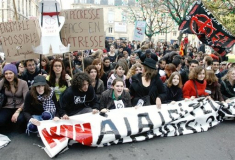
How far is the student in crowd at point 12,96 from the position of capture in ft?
14.7

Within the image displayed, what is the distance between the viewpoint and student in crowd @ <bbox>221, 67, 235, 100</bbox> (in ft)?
18.3

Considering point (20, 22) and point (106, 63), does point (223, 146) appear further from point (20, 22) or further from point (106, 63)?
point (20, 22)

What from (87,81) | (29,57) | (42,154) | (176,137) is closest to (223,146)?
(176,137)

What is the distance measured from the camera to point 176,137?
448 centimetres

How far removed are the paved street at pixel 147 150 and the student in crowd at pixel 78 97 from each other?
0.70 meters

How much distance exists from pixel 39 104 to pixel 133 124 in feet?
5.70

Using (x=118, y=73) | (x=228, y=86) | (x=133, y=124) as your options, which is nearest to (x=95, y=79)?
(x=118, y=73)

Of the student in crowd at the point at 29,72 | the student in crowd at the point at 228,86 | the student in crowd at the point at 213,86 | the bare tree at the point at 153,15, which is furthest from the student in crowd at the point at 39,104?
the bare tree at the point at 153,15

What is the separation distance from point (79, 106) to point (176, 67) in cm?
340

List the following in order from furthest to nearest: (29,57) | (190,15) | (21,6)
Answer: (21,6), (190,15), (29,57)

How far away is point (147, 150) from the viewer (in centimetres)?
396

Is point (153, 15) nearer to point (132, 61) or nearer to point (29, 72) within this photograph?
point (132, 61)

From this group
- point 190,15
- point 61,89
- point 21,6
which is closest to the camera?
point 61,89

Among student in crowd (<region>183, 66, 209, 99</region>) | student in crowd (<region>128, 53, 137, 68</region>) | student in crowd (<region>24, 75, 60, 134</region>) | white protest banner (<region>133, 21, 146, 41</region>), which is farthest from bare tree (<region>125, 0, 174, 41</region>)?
student in crowd (<region>24, 75, 60, 134</region>)
